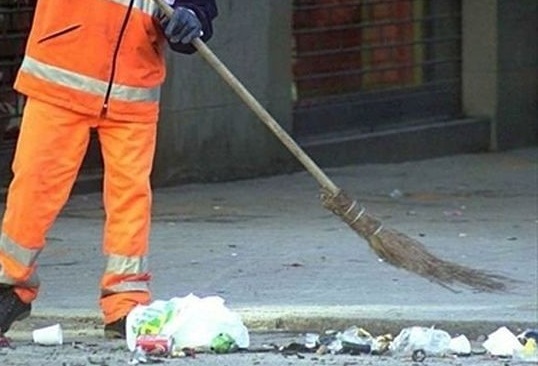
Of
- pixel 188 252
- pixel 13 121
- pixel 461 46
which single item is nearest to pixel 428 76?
pixel 461 46

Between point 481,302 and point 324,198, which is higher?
point 324,198

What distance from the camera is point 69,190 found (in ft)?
22.3

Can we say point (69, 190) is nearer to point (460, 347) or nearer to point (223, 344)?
point (223, 344)

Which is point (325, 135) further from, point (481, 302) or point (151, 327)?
point (151, 327)

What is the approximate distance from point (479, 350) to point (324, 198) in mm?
872

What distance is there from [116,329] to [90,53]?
1081 mm

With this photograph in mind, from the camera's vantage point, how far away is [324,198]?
6887 millimetres

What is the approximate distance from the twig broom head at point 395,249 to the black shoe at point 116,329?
2.99ft

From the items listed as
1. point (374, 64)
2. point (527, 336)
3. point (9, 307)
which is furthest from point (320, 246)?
point (374, 64)

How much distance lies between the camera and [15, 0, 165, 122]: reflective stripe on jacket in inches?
265

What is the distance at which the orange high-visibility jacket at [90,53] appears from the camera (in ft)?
22.1

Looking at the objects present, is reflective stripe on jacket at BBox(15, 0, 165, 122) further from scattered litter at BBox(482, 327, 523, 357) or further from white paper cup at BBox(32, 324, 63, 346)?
scattered litter at BBox(482, 327, 523, 357)

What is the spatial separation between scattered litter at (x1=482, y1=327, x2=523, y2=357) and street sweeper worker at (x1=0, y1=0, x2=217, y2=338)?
54.3 inches

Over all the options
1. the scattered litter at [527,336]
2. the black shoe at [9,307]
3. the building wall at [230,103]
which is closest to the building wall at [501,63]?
the building wall at [230,103]
